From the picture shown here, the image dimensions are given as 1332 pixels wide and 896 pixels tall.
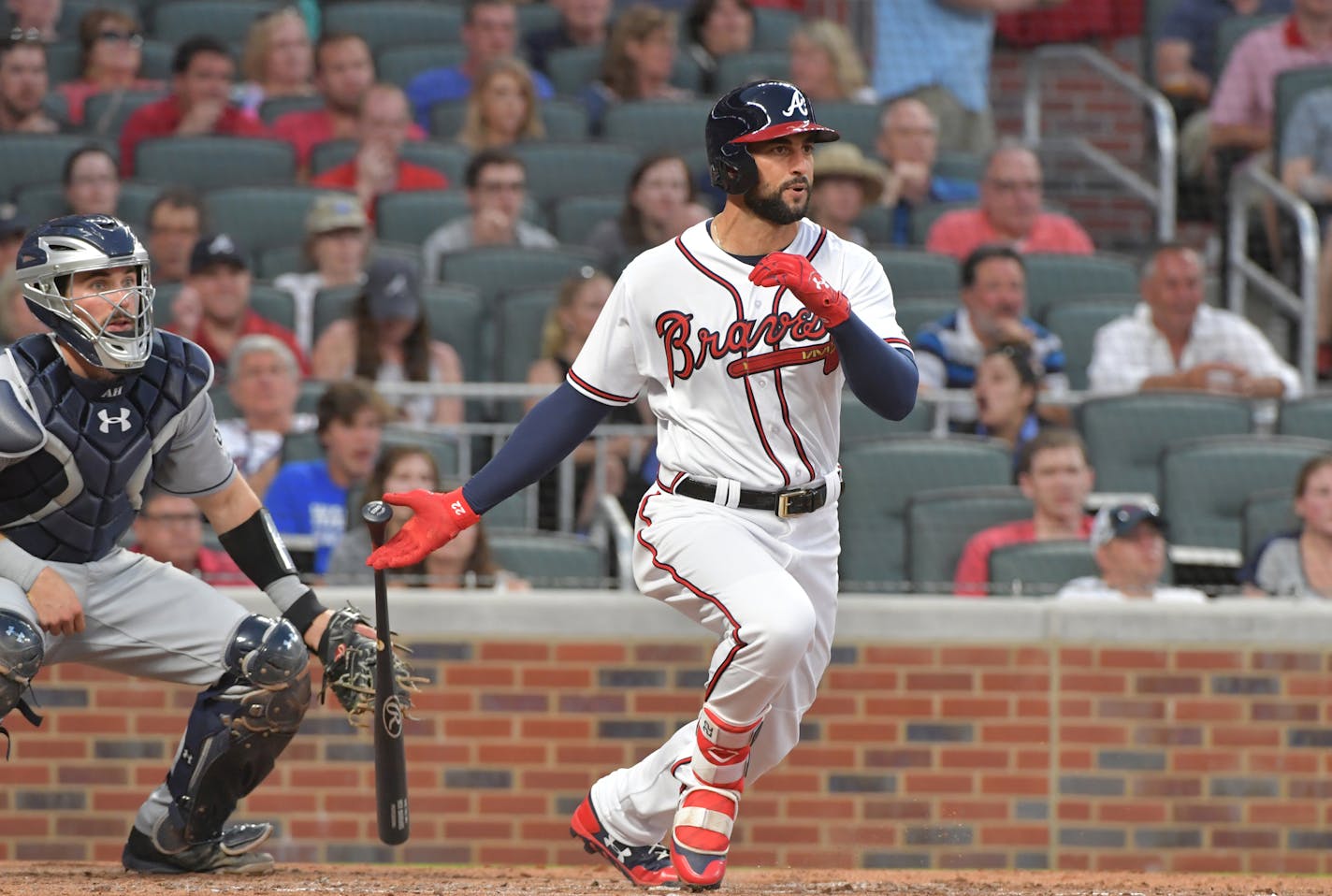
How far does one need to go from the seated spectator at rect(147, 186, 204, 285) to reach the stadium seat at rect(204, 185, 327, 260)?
434 mm

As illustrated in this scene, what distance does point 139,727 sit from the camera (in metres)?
6.10

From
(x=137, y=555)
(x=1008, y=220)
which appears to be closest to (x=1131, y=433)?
(x=1008, y=220)

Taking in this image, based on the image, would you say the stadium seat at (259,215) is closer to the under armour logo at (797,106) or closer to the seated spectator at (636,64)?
the seated spectator at (636,64)

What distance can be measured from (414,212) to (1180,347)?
3213 millimetres

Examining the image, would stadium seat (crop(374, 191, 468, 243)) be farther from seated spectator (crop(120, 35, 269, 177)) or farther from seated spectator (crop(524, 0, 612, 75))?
seated spectator (crop(524, 0, 612, 75))

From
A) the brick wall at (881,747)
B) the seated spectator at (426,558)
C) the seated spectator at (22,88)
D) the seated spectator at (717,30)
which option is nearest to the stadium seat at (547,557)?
the seated spectator at (426,558)

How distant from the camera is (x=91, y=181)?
26.3 feet

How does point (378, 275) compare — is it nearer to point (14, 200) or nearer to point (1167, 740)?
point (14, 200)

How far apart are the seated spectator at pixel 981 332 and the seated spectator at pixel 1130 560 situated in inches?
51.3

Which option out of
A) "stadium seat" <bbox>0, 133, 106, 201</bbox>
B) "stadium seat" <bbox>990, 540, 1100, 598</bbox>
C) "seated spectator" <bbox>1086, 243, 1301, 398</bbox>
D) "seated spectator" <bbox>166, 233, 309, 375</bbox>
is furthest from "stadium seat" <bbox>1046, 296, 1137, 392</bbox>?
"stadium seat" <bbox>0, 133, 106, 201</bbox>

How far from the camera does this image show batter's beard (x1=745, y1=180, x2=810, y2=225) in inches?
170

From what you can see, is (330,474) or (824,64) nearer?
(330,474)

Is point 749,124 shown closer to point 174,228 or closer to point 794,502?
point 794,502

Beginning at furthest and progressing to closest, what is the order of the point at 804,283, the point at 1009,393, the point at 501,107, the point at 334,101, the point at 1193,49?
the point at 1193,49, the point at 334,101, the point at 501,107, the point at 1009,393, the point at 804,283
